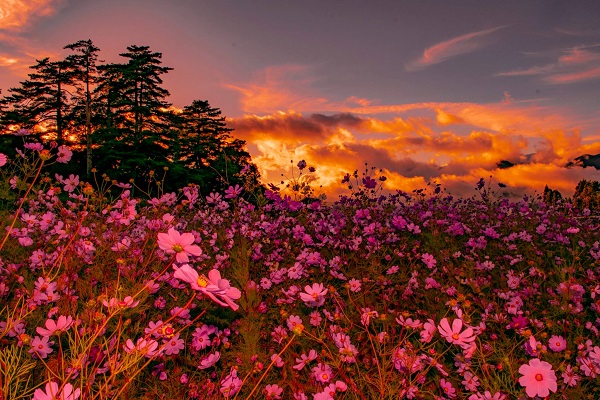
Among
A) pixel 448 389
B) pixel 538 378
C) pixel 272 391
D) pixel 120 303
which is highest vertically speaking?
pixel 120 303

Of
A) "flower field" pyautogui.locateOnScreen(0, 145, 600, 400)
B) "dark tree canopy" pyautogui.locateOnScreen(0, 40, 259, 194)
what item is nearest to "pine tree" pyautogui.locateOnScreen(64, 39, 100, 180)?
"dark tree canopy" pyautogui.locateOnScreen(0, 40, 259, 194)

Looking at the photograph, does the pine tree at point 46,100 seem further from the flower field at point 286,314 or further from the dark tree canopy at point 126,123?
the flower field at point 286,314

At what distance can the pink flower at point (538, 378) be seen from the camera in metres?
1.79

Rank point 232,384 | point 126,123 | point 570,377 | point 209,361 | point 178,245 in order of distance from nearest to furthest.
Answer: point 178,245, point 232,384, point 570,377, point 209,361, point 126,123

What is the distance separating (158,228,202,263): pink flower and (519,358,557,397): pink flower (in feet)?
4.71

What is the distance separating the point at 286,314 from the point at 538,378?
127 cm

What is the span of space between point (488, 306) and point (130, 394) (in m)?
2.78

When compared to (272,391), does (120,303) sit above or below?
above

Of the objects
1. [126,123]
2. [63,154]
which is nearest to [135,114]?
[126,123]

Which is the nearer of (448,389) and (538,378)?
(538,378)

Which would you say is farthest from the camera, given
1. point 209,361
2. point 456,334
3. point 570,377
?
point 209,361

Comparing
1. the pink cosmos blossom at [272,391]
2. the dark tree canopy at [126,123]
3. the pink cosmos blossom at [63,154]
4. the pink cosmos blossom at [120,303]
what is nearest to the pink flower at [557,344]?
the pink cosmos blossom at [272,391]

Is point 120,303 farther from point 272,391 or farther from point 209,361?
point 209,361

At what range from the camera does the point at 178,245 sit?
4.99 feet
